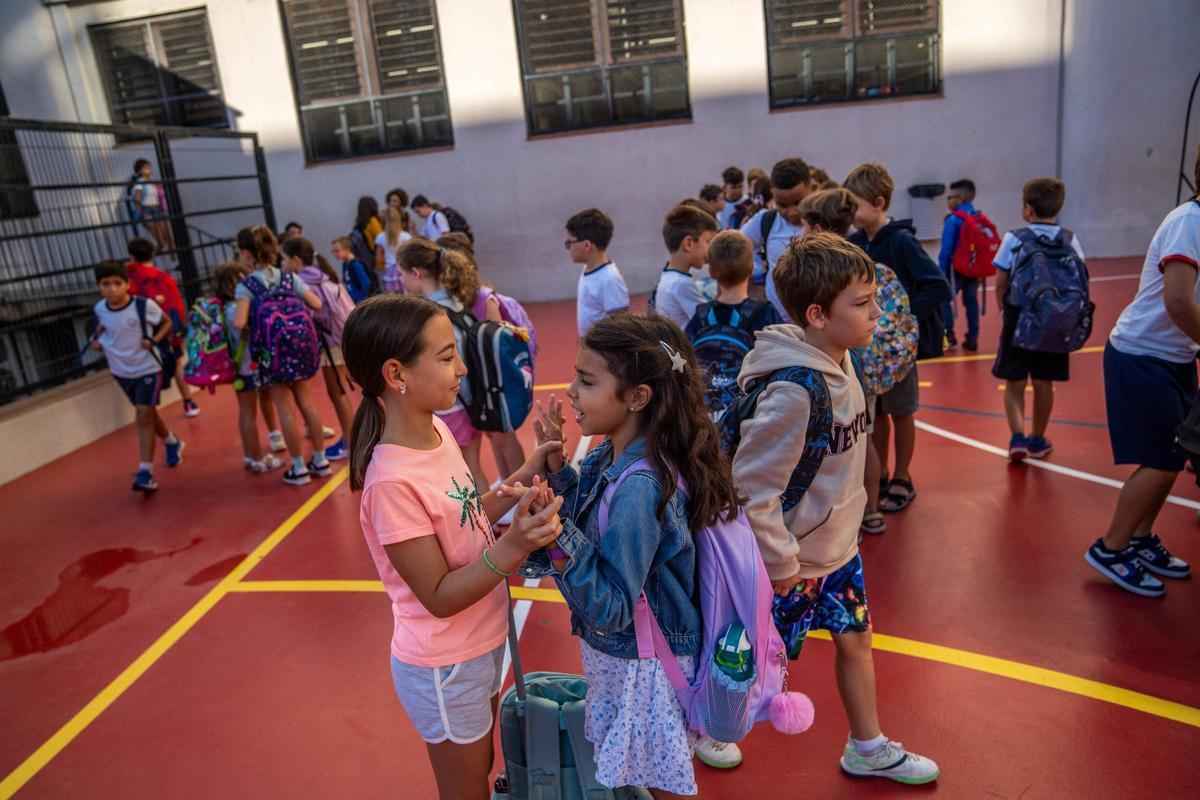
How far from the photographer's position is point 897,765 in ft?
8.48

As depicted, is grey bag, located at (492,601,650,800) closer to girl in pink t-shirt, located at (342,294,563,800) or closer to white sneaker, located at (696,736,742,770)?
girl in pink t-shirt, located at (342,294,563,800)

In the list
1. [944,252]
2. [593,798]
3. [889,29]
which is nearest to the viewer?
[593,798]

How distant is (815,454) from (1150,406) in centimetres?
193

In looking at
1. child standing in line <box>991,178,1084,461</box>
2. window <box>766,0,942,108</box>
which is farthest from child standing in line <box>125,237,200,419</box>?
window <box>766,0,942,108</box>

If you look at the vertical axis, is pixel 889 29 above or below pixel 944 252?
above

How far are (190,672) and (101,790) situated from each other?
0.75 meters

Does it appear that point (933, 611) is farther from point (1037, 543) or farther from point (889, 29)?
point (889, 29)

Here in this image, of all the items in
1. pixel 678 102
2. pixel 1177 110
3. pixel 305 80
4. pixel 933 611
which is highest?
pixel 305 80

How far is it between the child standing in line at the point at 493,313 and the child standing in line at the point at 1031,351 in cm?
279

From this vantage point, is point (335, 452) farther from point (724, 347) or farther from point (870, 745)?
point (870, 745)

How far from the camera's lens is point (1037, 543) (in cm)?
406

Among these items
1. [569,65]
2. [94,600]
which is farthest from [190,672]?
[569,65]

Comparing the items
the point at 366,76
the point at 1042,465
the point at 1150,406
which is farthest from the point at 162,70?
the point at 1150,406

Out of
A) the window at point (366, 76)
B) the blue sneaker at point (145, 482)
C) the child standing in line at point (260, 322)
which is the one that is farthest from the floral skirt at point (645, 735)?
A: the window at point (366, 76)
